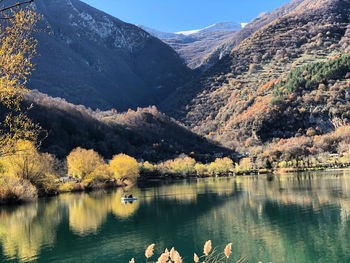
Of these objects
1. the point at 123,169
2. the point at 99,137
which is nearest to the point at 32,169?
the point at 123,169

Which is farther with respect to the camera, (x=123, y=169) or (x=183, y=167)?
(x=183, y=167)

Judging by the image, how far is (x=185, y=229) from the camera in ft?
104

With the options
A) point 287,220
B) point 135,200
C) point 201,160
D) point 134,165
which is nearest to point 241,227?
point 287,220

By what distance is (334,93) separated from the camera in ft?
578

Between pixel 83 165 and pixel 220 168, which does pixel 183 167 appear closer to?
pixel 220 168

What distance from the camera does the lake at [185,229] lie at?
23.6 metres

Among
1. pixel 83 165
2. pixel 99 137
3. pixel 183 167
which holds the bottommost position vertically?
pixel 183 167

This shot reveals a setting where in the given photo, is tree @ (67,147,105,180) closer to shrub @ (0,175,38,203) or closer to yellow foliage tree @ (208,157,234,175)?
shrub @ (0,175,38,203)

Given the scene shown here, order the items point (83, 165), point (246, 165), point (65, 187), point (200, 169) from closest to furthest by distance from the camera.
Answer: point (65, 187) → point (83, 165) → point (200, 169) → point (246, 165)

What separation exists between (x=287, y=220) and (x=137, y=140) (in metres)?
152

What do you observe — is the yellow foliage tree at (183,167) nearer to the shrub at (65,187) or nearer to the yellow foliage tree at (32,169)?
the shrub at (65,187)

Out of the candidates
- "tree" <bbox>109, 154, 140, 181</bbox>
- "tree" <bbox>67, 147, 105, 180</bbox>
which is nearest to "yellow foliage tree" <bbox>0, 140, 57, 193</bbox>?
"tree" <bbox>67, 147, 105, 180</bbox>

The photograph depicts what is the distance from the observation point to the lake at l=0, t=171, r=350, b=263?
2358 cm

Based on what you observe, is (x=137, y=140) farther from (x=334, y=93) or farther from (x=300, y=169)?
(x=334, y=93)
